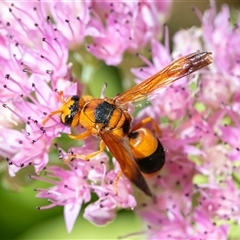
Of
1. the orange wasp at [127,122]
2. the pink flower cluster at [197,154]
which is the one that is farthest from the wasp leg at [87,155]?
the pink flower cluster at [197,154]

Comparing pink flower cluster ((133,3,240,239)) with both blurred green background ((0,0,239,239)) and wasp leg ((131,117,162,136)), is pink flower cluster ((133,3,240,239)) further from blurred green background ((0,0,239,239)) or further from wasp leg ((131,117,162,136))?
blurred green background ((0,0,239,239))

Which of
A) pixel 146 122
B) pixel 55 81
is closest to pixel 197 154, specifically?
pixel 146 122

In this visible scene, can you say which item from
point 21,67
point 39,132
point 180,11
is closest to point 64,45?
point 21,67

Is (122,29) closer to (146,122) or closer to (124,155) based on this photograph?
(146,122)

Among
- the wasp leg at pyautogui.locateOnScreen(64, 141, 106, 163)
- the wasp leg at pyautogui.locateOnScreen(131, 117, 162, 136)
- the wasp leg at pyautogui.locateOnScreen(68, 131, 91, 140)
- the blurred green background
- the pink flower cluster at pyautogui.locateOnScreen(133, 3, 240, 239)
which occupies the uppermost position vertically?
the wasp leg at pyautogui.locateOnScreen(68, 131, 91, 140)

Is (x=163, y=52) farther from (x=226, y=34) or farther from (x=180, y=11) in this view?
(x=180, y=11)

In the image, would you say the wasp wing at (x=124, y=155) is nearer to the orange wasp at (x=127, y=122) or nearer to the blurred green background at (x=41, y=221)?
the orange wasp at (x=127, y=122)

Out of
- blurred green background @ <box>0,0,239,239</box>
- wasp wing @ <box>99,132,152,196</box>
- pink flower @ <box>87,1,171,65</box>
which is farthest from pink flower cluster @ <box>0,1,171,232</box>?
blurred green background @ <box>0,0,239,239</box>
